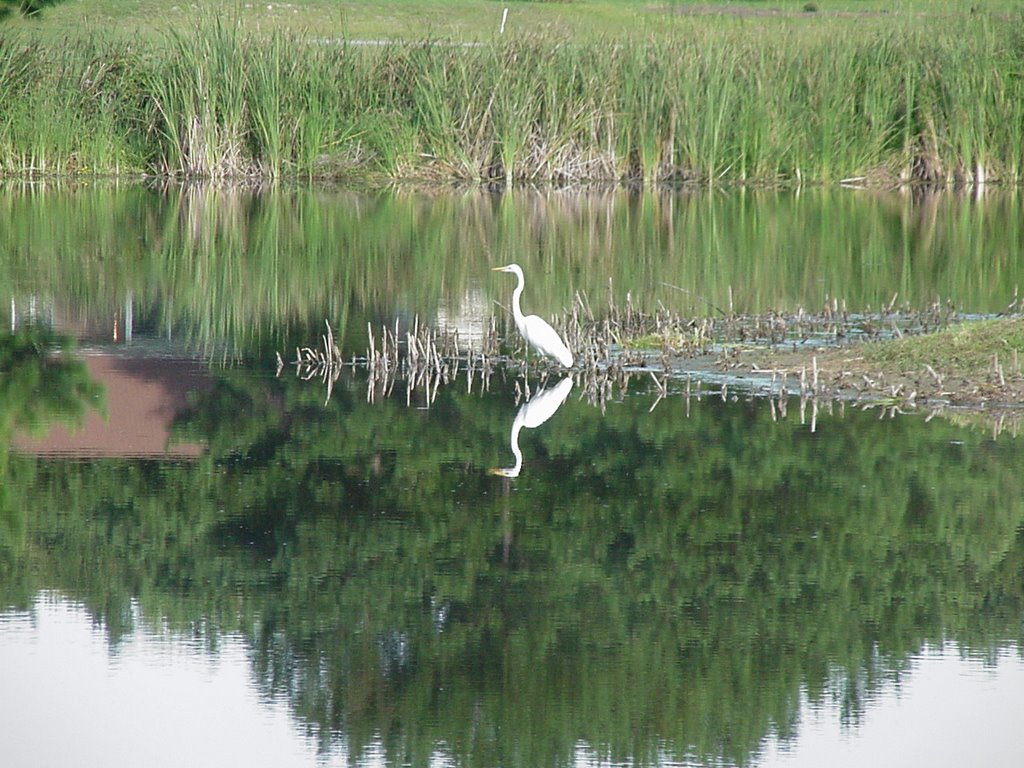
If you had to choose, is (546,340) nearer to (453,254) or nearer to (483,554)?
(483,554)

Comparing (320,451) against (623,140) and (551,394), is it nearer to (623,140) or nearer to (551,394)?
(551,394)

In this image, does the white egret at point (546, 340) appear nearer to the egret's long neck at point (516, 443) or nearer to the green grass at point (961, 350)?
the egret's long neck at point (516, 443)

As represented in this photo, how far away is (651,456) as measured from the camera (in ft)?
26.3

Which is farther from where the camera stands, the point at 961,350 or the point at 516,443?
the point at 961,350

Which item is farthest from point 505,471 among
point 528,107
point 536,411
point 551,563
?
point 528,107

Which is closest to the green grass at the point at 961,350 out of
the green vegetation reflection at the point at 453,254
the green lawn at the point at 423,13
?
the green vegetation reflection at the point at 453,254

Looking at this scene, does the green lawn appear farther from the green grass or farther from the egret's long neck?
the egret's long neck

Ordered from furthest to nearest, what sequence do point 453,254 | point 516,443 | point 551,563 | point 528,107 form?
point 528,107 < point 453,254 < point 516,443 < point 551,563

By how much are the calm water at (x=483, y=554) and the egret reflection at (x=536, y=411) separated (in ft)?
0.09

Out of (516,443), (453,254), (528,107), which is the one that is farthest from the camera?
(528,107)

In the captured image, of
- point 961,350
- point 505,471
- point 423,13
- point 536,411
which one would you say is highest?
point 423,13

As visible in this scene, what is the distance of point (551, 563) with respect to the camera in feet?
20.6

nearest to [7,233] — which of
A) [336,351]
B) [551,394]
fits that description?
[336,351]

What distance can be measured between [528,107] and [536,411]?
1443cm
